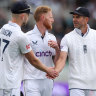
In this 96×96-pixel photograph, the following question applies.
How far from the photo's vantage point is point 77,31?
7.98m

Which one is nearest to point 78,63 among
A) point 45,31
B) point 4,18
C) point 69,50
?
point 69,50

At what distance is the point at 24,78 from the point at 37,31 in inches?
34.4

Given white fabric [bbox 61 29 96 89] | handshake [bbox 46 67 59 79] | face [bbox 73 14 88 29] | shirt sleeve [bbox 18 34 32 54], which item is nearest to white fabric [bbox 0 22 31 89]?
shirt sleeve [bbox 18 34 32 54]

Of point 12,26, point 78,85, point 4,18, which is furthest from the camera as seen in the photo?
point 4,18

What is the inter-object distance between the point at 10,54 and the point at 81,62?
1306 millimetres

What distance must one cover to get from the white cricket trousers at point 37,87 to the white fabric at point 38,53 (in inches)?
3.5

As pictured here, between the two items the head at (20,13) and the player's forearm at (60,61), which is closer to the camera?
the head at (20,13)

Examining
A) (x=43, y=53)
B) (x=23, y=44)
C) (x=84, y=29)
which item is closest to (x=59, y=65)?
(x=43, y=53)

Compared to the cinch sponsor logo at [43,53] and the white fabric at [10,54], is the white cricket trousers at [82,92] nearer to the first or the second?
the cinch sponsor logo at [43,53]

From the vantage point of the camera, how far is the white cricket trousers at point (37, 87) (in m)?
7.99

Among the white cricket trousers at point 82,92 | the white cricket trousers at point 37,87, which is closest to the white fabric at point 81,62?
the white cricket trousers at point 82,92

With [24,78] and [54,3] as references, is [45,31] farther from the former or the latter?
[54,3]

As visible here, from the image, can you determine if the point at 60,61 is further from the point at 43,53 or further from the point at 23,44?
the point at 23,44

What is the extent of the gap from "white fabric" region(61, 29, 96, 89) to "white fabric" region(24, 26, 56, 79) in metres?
0.39
